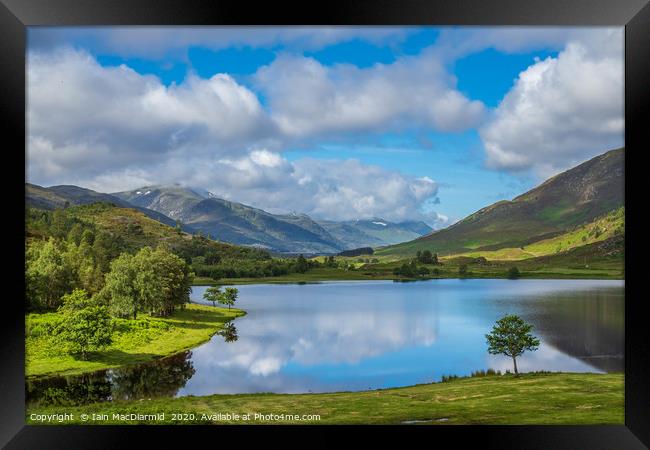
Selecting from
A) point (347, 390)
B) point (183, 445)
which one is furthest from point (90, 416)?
point (347, 390)

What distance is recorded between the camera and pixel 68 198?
15266 mm

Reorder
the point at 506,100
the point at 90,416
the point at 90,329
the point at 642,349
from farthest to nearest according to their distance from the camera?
the point at 506,100
the point at 90,329
the point at 90,416
the point at 642,349

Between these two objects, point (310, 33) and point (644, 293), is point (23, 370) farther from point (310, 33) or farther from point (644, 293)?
point (310, 33)

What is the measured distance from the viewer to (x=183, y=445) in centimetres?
567

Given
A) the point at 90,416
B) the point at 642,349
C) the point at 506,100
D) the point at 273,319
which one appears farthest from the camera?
the point at 273,319

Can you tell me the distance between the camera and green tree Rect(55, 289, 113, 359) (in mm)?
11102

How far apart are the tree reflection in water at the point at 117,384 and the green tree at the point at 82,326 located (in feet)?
2.31

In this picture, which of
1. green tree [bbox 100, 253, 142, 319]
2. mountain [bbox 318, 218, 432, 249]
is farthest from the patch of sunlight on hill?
green tree [bbox 100, 253, 142, 319]

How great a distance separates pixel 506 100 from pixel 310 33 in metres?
6.16

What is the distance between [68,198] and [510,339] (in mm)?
13659

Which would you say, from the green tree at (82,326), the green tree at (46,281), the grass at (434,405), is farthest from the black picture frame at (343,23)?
the green tree at (46,281)

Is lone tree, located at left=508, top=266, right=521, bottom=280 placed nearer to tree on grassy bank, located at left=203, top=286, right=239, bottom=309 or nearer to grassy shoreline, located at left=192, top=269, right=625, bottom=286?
grassy shoreline, located at left=192, top=269, right=625, bottom=286

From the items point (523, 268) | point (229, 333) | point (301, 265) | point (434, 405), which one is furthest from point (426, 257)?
point (434, 405)

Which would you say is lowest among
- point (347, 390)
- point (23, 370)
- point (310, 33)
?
point (347, 390)
